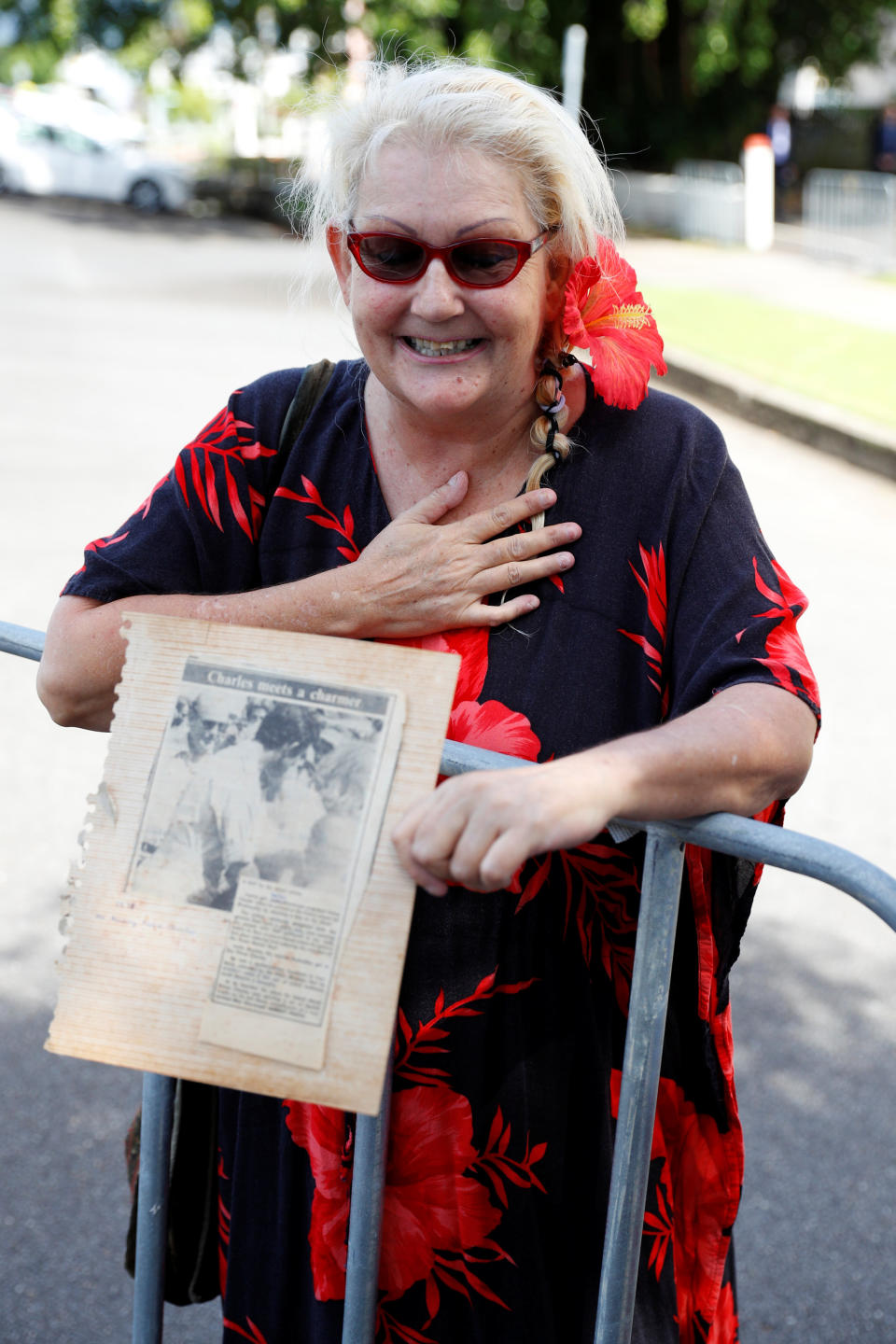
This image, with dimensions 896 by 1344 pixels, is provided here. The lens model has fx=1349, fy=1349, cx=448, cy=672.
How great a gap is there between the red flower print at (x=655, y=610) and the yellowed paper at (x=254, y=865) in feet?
1.45

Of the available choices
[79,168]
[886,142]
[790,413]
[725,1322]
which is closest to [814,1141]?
[725,1322]

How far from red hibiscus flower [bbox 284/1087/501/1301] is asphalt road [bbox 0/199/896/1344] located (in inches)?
41.2

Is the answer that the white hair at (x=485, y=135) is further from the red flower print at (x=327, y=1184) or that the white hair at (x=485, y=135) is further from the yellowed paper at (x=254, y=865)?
the red flower print at (x=327, y=1184)

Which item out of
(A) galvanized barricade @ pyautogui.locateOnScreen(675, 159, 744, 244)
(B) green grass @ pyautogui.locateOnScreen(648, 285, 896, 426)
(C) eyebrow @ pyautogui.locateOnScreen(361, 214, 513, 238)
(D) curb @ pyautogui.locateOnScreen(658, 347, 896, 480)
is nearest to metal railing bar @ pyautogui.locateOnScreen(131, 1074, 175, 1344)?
(C) eyebrow @ pyautogui.locateOnScreen(361, 214, 513, 238)

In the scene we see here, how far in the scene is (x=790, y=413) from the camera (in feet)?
30.0

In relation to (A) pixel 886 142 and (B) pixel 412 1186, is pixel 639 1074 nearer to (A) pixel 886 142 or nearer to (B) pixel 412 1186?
(B) pixel 412 1186

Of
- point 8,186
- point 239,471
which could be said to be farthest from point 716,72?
point 239,471

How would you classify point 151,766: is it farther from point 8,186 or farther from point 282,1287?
point 8,186

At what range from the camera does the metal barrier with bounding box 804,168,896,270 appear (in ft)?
Answer: 54.9

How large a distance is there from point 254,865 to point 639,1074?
0.48m

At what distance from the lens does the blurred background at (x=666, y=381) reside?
2828mm

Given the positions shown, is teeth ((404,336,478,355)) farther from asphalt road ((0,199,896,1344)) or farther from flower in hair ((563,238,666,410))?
asphalt road ((0,199,896,1344))

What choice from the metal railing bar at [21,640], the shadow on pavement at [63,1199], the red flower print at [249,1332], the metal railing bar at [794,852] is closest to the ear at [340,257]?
the metal railing bar at [21,640]

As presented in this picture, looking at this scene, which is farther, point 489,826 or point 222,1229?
point 222,1229
